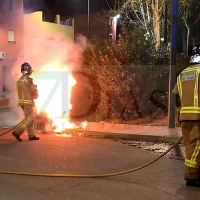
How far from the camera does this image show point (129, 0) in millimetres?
19969

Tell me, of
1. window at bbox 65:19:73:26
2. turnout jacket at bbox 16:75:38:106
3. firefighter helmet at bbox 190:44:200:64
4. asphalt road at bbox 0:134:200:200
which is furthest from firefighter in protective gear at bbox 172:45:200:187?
window at bbox 65:19:73:26

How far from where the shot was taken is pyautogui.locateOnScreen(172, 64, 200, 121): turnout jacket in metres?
5.23

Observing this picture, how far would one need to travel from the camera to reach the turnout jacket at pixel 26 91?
28.0ft

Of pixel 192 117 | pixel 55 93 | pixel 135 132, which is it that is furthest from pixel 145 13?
pixel 192 117

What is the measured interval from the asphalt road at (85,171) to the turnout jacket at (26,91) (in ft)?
2.81

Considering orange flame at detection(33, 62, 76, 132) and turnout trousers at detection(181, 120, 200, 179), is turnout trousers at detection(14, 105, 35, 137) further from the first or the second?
turnout trousers at detection(181, 120, 200, 179)

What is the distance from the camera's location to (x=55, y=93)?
1123 cm

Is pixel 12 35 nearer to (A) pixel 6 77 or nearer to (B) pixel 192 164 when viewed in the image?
(A) pixel 6 77

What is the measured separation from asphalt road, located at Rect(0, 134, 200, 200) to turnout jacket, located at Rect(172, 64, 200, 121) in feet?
3.15

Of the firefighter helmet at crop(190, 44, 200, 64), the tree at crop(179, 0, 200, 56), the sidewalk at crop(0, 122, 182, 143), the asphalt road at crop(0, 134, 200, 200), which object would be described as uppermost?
the tree at crop(179, 0, 200, 56)

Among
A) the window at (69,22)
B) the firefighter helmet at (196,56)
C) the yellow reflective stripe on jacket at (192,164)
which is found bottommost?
the yellow reflective stripe on jacket at (192,164)

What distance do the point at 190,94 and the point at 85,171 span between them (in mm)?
1988

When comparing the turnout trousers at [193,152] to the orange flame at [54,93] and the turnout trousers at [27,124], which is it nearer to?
the turnout trousers at [27,124]

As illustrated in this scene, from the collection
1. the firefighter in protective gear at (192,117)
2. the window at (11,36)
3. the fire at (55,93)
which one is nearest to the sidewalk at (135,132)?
the fire at (55,93)
